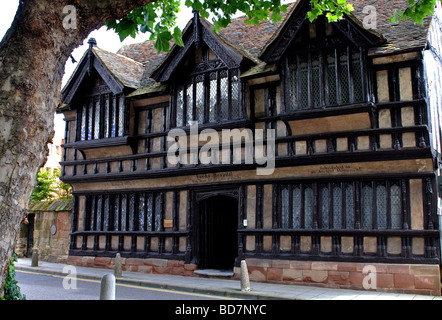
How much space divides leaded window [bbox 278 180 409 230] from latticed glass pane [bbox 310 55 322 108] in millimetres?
2443

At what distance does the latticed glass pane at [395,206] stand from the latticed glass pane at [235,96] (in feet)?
17.2

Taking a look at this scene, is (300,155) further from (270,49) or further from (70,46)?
(70,46)

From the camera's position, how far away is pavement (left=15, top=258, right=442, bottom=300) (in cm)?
1058

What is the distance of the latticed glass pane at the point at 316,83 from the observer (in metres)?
12.7

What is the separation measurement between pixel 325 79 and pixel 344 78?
0.53 m

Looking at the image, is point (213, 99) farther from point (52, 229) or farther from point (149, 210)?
point (52, 229)

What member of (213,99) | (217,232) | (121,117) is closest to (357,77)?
(213,99)

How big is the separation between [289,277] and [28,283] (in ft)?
25.0

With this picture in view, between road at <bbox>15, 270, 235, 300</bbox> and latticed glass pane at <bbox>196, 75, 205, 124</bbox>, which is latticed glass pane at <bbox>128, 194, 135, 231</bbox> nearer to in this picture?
road at <bbox>15, 270, 235, 300</bbox>

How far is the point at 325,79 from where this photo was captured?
12.6 metres

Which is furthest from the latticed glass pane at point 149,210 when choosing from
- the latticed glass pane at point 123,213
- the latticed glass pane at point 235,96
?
the latticed glass pane at point 235,96

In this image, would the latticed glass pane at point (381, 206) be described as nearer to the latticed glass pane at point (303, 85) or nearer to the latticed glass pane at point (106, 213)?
the latticed glass pane at point (303, 85)

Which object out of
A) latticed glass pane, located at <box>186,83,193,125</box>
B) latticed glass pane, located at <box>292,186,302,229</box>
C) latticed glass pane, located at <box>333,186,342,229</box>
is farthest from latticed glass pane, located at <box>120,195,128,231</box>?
latticed glass pane, located at <box>333,186,342,229</box>

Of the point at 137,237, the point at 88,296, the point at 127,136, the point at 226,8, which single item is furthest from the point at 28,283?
the point at 226,8
